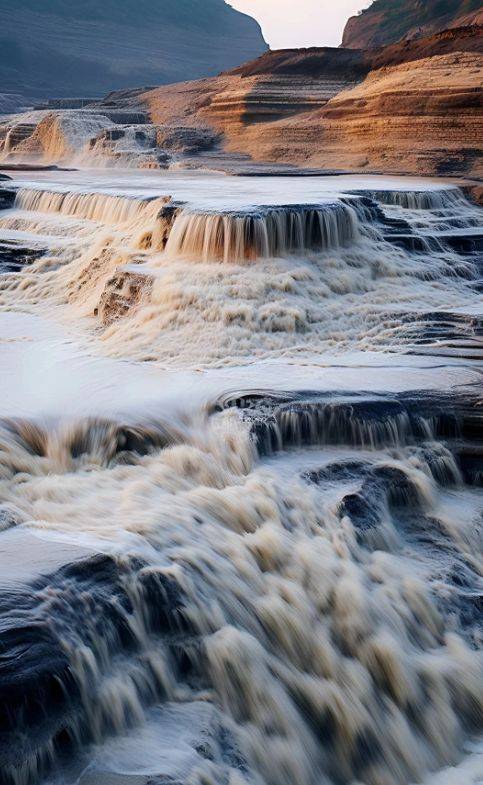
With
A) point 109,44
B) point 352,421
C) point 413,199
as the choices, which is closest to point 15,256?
point 413,199

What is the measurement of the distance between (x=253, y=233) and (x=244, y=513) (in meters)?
4.26

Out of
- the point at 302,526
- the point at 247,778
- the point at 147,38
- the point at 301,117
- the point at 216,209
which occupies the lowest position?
the point at 247,778

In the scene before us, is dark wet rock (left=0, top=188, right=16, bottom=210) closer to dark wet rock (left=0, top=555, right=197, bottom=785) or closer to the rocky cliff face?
the rocky cliff face

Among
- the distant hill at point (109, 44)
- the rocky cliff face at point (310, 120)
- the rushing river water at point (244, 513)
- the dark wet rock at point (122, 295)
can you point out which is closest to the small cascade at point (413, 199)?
the rushing river water at point (244, 513)

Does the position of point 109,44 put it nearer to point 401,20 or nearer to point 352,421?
point 401,20

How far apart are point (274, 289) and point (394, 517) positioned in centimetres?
328

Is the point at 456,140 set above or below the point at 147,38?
below

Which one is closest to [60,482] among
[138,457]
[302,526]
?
[138,457]

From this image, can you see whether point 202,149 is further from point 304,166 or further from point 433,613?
point 433,613

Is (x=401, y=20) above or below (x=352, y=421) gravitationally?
above

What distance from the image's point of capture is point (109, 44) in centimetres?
5325

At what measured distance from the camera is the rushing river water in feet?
11.0

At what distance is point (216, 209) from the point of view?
342 inches

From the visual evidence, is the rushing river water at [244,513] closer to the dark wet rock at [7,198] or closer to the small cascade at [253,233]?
the small cascade at [253,233]
